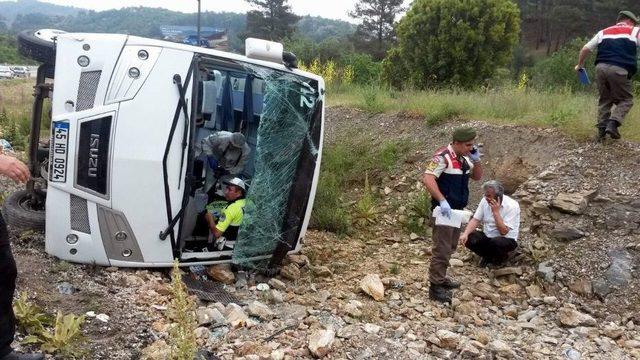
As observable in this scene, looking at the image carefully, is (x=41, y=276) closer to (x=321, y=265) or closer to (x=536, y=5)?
(x=321, y=265)

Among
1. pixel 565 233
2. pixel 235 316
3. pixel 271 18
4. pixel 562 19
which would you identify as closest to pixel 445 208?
pixel 565 233

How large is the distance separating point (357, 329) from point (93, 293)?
192 cm

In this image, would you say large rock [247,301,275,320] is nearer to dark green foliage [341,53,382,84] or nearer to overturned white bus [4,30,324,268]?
overturned white bus [4,30,324,268]

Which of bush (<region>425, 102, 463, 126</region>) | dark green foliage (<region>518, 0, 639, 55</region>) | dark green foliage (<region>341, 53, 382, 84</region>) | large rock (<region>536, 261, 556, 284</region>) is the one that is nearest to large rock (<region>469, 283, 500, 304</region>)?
large rock (<region>536, 261, 556, 284</region>)

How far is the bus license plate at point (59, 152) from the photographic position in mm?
4141

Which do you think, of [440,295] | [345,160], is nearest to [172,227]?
[440,295]

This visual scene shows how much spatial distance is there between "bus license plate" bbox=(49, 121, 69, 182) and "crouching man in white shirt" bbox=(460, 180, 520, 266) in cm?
364

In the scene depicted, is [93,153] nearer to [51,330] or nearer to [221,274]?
[51,330]

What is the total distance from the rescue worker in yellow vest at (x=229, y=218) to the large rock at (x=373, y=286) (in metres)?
1.24

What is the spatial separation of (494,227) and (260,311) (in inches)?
105

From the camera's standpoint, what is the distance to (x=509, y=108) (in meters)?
8.48

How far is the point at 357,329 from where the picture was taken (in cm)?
412

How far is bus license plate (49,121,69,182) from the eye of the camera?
4.14 meters

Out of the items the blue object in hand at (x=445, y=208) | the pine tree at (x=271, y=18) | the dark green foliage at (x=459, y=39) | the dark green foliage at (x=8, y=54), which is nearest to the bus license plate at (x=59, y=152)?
the blue object in hand at (x=445, y=208)
